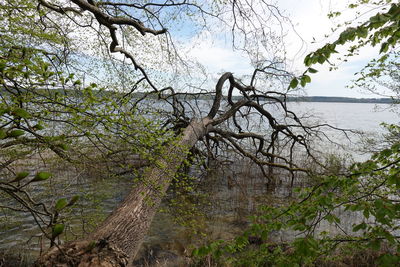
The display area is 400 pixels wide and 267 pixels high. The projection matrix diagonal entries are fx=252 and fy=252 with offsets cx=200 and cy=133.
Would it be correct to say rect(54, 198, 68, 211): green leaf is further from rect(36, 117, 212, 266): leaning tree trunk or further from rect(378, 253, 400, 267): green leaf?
rect(378, 253, 400, 267): green leaf

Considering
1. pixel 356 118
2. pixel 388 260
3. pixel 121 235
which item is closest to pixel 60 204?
pixel 388 260

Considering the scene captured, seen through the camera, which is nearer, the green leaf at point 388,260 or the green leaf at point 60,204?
the green leaf at point 60,204

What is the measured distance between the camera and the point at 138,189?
3928 millimetres

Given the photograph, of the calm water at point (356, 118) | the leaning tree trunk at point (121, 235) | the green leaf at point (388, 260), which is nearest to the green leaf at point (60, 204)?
the leaning tree trunk at point (121, 235)

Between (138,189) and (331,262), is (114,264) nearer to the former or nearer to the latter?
(138,189)

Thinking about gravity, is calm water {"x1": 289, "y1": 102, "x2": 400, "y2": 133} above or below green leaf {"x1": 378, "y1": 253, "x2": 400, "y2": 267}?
above

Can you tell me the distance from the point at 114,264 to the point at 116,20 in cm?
305

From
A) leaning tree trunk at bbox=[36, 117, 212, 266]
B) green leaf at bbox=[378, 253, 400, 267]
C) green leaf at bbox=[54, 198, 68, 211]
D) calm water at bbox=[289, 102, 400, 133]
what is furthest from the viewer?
calm water at bbox=[289, 102, 400, 133]

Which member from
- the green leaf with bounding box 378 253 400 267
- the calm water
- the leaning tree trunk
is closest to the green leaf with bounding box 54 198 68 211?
the leaning tree trunk

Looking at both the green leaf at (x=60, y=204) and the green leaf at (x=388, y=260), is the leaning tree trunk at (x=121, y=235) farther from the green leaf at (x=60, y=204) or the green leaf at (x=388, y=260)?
the green leaf at (x=388, y=260)

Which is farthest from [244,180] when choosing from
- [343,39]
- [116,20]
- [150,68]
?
[343,39]

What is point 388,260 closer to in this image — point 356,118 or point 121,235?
point 121,235

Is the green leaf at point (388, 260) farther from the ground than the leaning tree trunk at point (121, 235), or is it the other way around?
the green leaf at point (388, 260)

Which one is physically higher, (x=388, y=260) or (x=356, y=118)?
(x=356, y=118)
